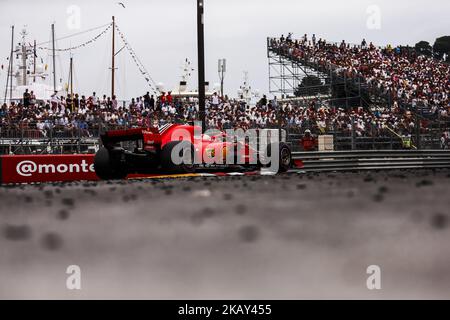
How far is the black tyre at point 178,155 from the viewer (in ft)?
34.4

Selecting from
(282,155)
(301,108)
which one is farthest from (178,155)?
(301,108)

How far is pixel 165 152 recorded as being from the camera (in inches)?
413

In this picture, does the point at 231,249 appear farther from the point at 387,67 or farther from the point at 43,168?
the point at 387,67

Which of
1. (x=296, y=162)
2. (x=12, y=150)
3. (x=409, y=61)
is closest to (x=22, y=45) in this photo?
(x=409, y=61)

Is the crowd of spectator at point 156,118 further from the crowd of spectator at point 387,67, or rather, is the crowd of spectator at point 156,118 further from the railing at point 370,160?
the crowd of spectator at point 387,67

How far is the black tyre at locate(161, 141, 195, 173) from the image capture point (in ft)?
34.4

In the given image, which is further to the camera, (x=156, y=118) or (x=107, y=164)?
(x=156, y=118)

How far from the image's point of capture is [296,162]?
510 inches

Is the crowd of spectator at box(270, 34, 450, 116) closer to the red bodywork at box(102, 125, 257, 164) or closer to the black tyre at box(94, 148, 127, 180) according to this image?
the red bodywork at box(102, 125, 257, 164)

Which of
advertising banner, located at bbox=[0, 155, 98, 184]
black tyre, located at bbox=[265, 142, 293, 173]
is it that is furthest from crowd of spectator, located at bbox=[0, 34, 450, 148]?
black tyre, located at bbox=[265, 142, 293, 173]

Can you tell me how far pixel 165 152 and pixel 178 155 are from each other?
224 millimetres

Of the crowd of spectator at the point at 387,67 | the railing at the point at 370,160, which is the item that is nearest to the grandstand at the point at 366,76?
the crowd of spectator at the point at 387,67

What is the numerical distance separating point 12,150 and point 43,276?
13.5 meters
